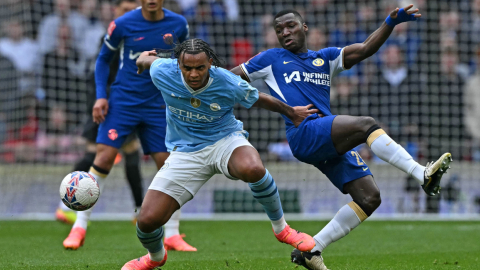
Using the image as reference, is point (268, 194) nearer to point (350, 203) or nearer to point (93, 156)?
point (350, 203)

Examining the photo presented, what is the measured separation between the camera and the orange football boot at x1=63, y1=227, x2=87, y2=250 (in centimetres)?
569

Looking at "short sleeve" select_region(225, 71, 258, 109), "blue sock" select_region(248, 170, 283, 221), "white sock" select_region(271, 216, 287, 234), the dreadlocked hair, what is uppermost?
the dreadlocked hair

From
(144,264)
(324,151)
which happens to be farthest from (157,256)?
(324,151)

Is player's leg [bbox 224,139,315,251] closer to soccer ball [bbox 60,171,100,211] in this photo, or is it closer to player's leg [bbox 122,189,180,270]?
player's leg [bbox 122,189,180,270]

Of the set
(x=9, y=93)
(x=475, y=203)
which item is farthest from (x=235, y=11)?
(x=475, y=203)

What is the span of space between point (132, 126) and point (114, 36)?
2.82 ft

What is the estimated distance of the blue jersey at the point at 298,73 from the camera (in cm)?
466

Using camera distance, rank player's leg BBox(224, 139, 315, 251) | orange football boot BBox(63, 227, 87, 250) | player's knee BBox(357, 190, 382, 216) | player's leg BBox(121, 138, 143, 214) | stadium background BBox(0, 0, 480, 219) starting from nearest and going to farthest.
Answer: player's leg BBox(224, 139, 315, 251) → player's knee BBox(357, 190, 382, 216) → orange football boot BBox(63, 227, 87, 250) → player's leg BBox(121, 138, 143, 214) → stadium background BBox(0, 0, 480, 219)

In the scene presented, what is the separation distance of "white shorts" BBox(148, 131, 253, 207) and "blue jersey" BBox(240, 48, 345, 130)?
631 mm

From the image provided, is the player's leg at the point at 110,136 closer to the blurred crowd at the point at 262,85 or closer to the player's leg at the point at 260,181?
the player's leg at the point at 260,181

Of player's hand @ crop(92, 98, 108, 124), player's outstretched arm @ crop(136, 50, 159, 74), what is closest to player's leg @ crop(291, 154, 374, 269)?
player's outstretched arm @ crop(136, 50, 159, 74)

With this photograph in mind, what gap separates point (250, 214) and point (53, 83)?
4.15 meters

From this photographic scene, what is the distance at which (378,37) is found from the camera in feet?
15.1

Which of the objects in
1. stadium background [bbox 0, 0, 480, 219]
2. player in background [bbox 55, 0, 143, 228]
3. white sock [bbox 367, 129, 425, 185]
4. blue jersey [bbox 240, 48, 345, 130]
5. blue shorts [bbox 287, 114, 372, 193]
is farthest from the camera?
stadium background [bbox 0, 0, 480, 219]
